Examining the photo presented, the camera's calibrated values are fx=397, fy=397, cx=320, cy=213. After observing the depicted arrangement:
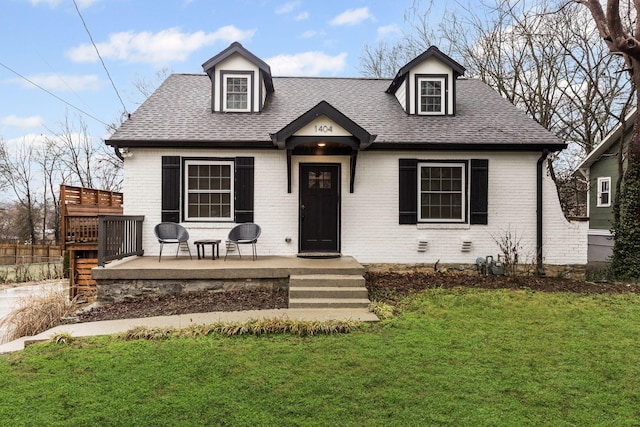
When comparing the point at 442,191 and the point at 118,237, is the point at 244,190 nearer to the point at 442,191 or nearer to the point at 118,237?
the point at 118,237

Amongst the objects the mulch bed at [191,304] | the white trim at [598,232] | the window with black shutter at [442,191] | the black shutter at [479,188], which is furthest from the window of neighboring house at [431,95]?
the white trim at [598,232]

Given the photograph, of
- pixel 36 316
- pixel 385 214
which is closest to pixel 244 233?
pixel 385 214

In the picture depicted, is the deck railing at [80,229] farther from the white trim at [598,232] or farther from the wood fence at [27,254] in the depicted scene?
the white trim at [598,232]

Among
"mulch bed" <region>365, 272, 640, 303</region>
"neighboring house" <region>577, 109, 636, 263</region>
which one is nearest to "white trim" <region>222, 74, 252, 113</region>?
"mulch bed" <region>365, 272, 640, 303</region>

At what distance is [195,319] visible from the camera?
18.3 ft

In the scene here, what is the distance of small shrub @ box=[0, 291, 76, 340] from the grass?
1877 mm

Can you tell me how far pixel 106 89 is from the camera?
46.9ft

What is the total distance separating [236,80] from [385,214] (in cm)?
502

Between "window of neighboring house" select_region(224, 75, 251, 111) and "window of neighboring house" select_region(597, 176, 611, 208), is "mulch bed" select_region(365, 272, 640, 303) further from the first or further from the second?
"window of neighboring house" select_region(597, 176, 611, 208)

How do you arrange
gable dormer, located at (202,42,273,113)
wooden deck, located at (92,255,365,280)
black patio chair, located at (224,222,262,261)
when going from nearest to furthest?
wooden deck, located at (92,255,365,280) < black patio chair, located at (224,222,262,261) < gable dormer, located at (202,42,273,113)

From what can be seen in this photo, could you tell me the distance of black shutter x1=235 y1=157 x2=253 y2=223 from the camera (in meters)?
8.90

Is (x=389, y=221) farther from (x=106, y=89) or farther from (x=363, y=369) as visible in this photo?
(x=106, y=89)

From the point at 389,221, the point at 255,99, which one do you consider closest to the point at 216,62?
the point at 255,99

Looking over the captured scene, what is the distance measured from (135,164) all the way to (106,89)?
290 inches
